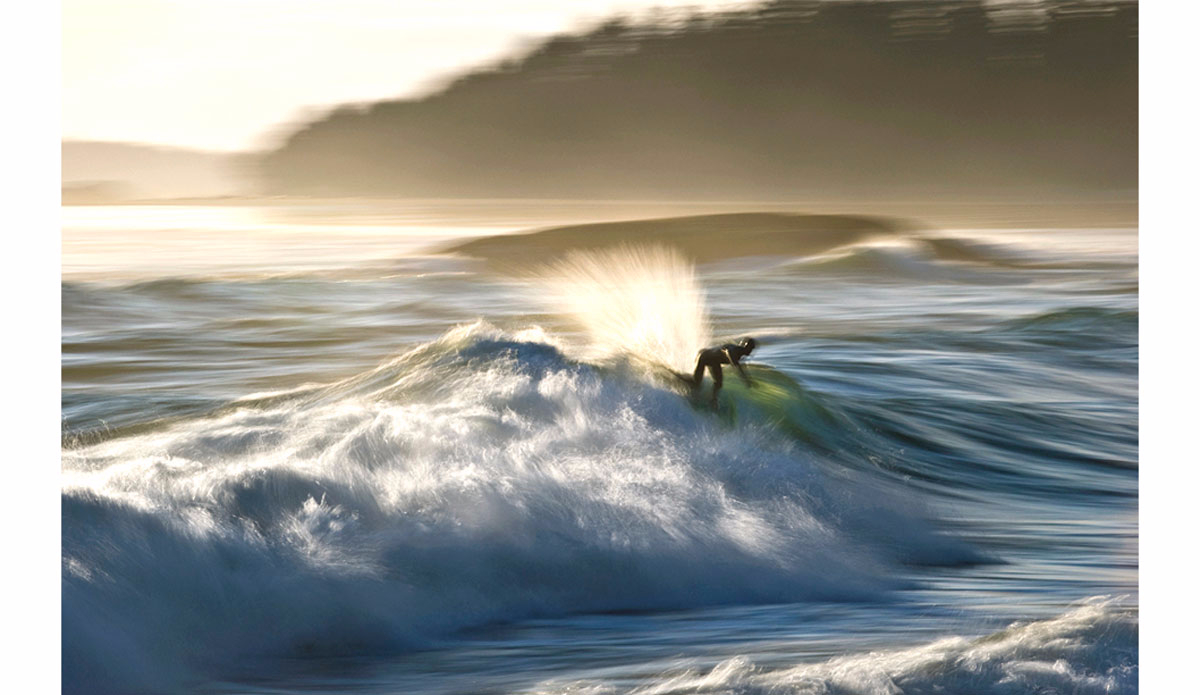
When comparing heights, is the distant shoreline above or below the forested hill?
below

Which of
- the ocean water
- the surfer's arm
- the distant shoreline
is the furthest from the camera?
the distant shoreline

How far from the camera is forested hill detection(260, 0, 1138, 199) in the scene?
4.54 metres

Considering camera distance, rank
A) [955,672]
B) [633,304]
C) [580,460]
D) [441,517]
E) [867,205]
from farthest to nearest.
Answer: [867,205]
[633,304]
[580,460]
[441,517]
[955,672]

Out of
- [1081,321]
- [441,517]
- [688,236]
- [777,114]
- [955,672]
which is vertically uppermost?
[777,114]

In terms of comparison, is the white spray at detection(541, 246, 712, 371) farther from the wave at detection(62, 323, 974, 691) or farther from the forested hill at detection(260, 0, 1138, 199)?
the forested hill at detection(260, 0, 1138, 199)

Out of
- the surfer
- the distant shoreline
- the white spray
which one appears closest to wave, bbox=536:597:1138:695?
the surfer

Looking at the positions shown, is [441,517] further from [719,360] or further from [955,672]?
[955,672]

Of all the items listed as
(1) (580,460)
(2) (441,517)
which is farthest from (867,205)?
(2) (441,517)

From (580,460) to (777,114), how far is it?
1.39 m

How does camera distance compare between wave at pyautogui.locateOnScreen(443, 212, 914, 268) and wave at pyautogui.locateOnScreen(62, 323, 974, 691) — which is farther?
wave at pyautogui.locateOnScreen(443, 212, 914, 268)

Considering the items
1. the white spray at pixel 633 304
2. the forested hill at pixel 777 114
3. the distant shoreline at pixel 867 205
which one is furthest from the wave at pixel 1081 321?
the white spray at pixel 633 304

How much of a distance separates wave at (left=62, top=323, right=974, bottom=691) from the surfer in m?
0.11

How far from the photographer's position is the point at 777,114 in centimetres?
454
